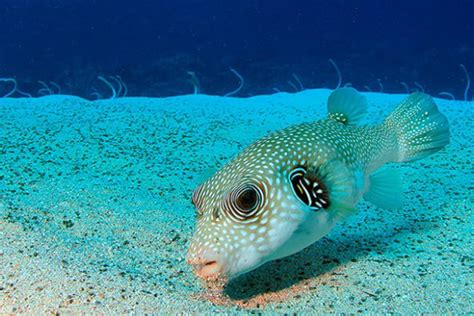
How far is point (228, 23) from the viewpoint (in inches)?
474

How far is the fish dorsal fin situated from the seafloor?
97cm

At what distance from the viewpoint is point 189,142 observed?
6066 millimetres

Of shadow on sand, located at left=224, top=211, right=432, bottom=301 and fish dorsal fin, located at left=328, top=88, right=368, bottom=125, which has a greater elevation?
fish dorsal fin, located at left=328, top=88, right=368, bottom=125

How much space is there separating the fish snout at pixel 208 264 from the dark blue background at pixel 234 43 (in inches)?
336

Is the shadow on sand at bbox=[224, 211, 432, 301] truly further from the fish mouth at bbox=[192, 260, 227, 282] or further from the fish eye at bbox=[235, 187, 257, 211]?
the fish eye at bbox=[235, 187, 257, 211]

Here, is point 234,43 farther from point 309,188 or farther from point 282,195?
point 282,195

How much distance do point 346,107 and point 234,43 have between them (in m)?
8.56

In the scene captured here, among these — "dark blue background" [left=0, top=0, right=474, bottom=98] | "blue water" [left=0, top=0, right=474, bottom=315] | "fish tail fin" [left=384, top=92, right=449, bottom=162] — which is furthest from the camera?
"dark blue background" [left=0, top=0, right=474, bottom=98]

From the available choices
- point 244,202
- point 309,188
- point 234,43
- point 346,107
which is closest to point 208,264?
point 244,202

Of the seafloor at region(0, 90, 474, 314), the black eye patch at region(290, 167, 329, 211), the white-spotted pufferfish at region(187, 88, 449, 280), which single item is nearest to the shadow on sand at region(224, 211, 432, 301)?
the seafloor at region(0, 90, 474, 314)

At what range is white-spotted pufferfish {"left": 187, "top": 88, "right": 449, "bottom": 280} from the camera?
2.22m

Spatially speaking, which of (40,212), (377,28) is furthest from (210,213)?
(377,28)

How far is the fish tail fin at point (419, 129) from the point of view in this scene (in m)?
3.77

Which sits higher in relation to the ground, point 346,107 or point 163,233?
point 346,107
